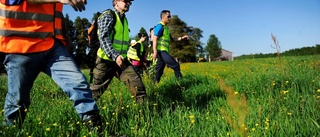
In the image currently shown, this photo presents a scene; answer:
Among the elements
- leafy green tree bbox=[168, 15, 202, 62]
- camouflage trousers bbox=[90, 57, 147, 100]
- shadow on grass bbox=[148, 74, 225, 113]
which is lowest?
shadow on grass bbox=[148, 74, 225, 113]

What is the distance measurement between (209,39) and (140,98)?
132980mm

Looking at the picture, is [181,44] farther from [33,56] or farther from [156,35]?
[33,56]

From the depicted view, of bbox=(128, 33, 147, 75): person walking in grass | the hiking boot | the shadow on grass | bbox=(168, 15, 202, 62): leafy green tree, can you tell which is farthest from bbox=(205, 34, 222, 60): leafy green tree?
the hiking boot

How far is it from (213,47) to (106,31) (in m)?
129

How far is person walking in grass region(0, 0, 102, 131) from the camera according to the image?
8.57 feet

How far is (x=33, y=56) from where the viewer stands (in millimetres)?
2703

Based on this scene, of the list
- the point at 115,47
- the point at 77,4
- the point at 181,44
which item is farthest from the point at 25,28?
the point at 181,44

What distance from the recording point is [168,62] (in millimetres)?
7543

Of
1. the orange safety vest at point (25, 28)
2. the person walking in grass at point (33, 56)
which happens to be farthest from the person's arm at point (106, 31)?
the orange safety vest at point (25, 28)

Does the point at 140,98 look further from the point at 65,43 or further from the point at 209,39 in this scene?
the point at 209,39

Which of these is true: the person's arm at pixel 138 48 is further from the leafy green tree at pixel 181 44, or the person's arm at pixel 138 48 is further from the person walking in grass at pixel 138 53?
the leafy green tree at pixel 181 44

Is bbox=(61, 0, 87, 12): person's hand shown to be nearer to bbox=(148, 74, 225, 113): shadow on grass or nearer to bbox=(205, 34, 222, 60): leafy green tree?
bbox=(148, 74, 225, 113): shadow on grass

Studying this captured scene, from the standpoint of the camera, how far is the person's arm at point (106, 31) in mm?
3748

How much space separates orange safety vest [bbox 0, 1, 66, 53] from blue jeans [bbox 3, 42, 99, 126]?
0.08 meters
